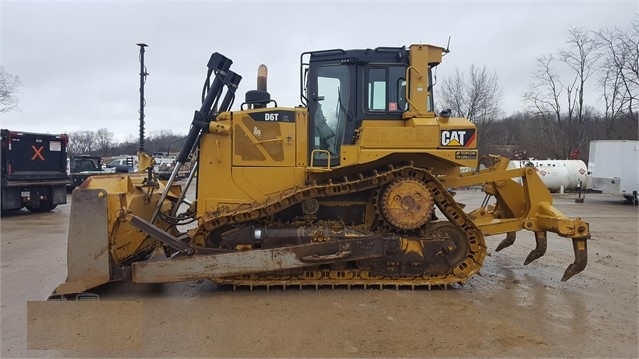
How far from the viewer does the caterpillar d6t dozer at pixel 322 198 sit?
550 centimetres

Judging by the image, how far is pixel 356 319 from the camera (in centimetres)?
477

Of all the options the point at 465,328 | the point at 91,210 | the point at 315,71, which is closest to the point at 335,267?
the point at 465,328

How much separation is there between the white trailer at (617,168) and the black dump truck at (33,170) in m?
22.1

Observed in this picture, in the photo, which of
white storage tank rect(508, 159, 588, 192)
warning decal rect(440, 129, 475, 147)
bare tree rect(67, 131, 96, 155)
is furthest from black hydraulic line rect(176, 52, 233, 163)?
bare tree rect(67, 131, 96, 155)

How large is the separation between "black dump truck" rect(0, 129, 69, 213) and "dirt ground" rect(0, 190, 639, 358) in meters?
8.90

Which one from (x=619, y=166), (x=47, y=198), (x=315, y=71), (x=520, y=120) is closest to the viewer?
(x=315, y=71)

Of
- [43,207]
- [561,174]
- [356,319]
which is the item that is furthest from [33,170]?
[561,174]

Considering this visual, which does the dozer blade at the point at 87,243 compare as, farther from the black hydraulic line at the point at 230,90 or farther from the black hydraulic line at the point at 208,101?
the black hydraulic line at the point at 230,90

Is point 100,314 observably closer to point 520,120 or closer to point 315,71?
point 315,71

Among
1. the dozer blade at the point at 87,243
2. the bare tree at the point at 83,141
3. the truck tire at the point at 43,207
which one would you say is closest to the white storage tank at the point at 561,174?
the truck tire at the point at 43,207

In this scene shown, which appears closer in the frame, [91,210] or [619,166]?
[91,210]

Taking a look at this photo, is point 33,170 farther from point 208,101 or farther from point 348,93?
point 348,93

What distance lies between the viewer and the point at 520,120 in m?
57.6

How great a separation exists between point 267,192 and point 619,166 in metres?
18.3
